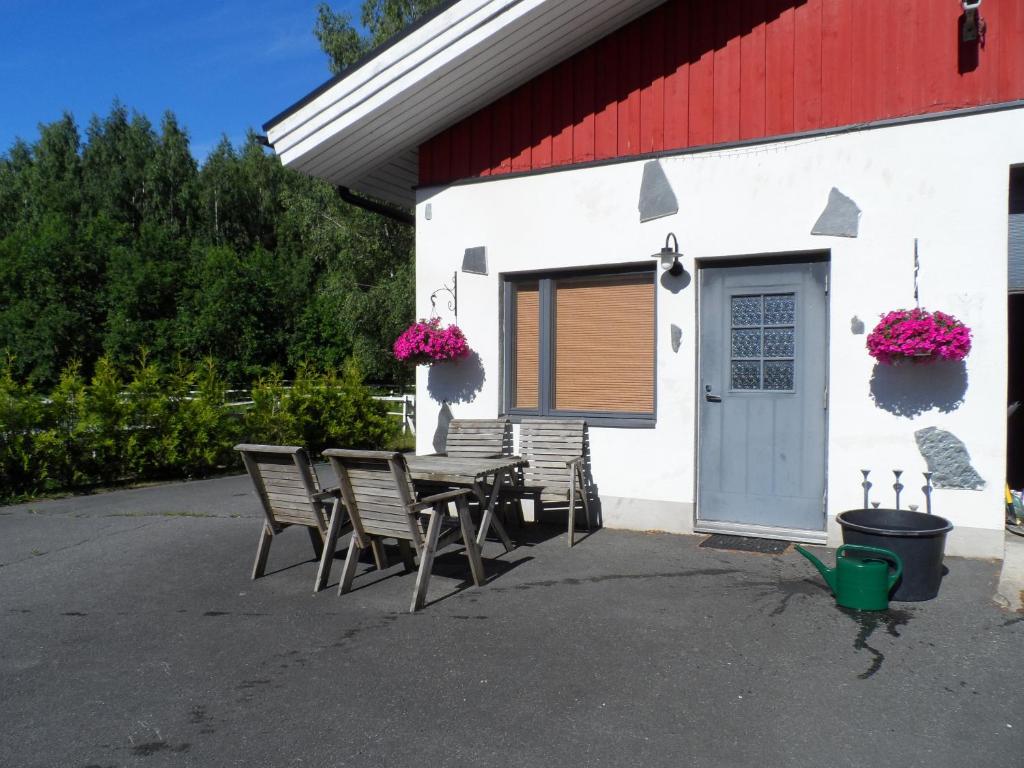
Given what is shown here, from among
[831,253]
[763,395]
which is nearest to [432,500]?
[763,395]

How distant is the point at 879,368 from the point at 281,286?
2824cm

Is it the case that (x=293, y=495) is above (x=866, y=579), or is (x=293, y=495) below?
above

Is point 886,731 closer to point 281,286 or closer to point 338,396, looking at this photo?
point 338,396

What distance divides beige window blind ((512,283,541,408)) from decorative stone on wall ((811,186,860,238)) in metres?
2.54

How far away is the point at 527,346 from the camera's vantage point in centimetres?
769

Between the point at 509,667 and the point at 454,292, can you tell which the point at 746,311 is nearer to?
the point at 454,292

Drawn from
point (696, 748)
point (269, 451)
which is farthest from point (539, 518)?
point (696, 748)

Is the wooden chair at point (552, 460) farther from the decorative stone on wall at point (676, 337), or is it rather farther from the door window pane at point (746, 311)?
the door window pane at point (746, 311)

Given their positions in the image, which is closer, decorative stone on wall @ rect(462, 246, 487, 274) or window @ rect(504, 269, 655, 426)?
window @ rect(504, 269, 655, 426)

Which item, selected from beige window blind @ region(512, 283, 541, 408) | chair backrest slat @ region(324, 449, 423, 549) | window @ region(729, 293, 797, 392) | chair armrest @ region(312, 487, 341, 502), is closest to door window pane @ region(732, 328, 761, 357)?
window @ region(729, 293, 797, 392)

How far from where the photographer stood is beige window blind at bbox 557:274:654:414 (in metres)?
7.12

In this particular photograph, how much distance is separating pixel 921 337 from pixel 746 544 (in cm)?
201

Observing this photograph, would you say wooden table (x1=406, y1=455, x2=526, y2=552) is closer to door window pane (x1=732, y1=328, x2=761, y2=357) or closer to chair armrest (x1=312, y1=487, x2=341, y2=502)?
chair armrest (x1=312, y1=487, x2=341, y2=502)

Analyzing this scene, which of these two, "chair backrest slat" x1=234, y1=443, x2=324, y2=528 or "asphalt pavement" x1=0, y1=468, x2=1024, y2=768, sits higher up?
"chair backrest slat" x1=234, y1=443, x2=324, y2=528
